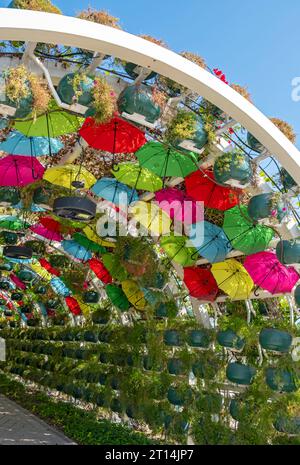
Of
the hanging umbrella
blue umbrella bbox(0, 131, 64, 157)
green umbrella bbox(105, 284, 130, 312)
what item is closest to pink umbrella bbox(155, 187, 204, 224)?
blue umbrella bbox(0, 131, 64, 157)

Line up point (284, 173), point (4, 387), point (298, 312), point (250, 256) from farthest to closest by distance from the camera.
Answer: point (4, 387) → point (298, 312) → point (250, 256) → point (284, 173)

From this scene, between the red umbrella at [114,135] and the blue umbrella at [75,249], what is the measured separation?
3657 millimetres

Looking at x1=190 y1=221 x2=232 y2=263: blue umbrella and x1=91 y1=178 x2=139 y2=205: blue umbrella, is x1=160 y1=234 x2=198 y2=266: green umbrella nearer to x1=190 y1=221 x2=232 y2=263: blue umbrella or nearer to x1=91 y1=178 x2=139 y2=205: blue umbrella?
x1=190 y1=221 x2=232 y2=263: blue umbrella

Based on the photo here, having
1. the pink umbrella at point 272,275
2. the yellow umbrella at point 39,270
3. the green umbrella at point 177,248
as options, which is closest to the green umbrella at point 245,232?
the pink umbrella at point 272,275

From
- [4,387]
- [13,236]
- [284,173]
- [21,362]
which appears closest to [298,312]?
[284,173]

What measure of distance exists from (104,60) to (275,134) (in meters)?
1.31

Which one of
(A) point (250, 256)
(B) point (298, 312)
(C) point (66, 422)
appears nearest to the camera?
(A) point (250, 256)

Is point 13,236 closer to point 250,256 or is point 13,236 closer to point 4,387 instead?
point 250,256

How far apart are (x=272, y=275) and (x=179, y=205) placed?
113cm

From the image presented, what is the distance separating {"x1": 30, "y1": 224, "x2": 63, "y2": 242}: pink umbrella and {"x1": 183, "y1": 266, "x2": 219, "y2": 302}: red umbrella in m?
2.32

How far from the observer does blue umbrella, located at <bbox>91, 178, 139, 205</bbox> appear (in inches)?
225

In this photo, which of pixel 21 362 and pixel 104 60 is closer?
pixel 104 60

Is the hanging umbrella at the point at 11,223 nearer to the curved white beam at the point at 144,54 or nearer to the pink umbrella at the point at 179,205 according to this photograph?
the pink umbrella at the point at 179,205
